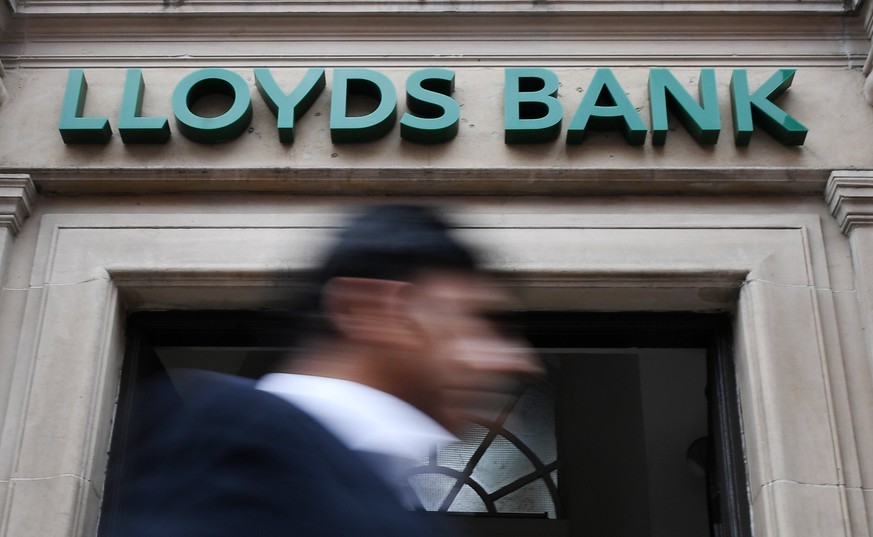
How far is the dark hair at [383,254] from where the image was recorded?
2.26 metres

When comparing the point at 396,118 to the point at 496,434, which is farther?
the point at 496,434

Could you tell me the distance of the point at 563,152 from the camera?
5.86 m

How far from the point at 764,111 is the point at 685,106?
410mm

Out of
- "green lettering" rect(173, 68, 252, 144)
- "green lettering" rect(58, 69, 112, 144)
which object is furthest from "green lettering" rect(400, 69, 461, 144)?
"green lettering" rect(58, 69, 112, 144)

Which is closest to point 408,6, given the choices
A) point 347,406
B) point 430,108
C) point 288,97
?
point 430,108

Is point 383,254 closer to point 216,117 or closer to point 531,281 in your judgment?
point 531,281

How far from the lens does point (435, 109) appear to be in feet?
19.5

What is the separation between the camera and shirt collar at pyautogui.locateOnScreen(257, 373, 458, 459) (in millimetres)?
1882

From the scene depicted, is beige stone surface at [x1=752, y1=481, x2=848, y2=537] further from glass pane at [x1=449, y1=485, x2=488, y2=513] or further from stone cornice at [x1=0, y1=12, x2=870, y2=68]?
glass pane at [x1=449, y1=485, x2=488, y2=513]

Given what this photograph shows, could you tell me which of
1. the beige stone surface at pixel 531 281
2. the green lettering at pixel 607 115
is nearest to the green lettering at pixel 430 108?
the beige stone surface at pixel 531 281

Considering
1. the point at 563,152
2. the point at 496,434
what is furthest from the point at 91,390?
the point at 496,434

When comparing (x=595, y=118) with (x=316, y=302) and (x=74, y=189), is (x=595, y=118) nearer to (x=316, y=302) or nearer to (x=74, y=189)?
(x=74, y=189)

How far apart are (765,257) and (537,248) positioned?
1144 mm

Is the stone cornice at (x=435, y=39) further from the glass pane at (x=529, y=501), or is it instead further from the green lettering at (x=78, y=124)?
the glass pane at (x=529, y=501)
